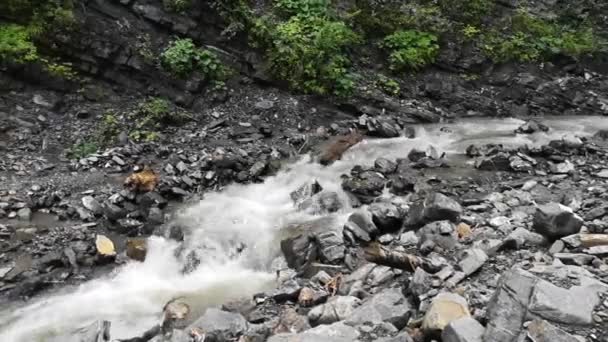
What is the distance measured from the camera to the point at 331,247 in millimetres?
7086

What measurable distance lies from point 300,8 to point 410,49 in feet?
11.1

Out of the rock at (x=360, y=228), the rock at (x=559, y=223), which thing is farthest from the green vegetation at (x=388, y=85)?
the rock at (x=559, y=223)

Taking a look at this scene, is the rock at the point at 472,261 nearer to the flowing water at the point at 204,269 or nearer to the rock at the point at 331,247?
the rock at the point at 331,247

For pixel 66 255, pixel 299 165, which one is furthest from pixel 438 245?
pixel 66 255

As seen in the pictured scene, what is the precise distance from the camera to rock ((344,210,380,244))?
290 inches

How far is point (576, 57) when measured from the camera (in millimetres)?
14883

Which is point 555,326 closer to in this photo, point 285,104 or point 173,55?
point 285,104

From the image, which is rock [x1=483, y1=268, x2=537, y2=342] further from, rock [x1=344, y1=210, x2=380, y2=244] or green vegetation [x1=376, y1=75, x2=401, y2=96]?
green vegetation [x1=376, y1=75, x2=401, y2=96]

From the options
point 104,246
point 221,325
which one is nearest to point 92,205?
point 104,246

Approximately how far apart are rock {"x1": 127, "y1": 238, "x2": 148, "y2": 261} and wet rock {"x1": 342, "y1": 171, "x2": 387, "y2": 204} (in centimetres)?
378

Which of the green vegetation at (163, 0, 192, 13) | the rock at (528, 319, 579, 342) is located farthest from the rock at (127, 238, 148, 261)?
the green vegetation at (163, 0, 192, 13)

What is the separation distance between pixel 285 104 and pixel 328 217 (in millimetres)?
4720

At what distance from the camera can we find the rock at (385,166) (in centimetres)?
988

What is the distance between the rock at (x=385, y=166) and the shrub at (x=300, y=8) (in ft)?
18.6
